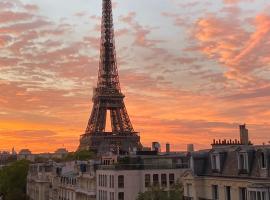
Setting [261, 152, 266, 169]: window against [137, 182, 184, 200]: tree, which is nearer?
[261, 152, 266, 169]: window

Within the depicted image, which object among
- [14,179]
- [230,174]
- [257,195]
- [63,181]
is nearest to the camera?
[257,195]

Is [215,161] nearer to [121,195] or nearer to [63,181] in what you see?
[121,195]

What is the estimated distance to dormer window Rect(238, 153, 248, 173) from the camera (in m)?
46.2

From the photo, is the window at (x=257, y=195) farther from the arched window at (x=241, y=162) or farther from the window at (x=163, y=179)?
the window at (x=163, y=179)

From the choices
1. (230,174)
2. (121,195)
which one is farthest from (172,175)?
(230,174)

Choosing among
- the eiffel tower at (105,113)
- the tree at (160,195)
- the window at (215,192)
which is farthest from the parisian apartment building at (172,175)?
the eiffel tower at (105,113)

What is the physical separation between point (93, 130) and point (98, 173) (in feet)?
339

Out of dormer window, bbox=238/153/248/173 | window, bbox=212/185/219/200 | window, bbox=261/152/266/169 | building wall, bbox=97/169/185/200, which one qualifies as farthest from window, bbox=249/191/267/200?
building wall, bbox=97/169/185/200

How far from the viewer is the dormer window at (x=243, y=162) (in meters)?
46.2

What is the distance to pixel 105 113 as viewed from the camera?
190 metres

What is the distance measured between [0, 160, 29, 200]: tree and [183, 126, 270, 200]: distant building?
9088 centimetres

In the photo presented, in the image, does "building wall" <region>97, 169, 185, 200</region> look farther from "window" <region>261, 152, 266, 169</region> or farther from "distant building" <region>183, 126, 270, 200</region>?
"window" <region>261, 152, 266, 169</region>

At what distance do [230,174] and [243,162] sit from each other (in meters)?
2.56

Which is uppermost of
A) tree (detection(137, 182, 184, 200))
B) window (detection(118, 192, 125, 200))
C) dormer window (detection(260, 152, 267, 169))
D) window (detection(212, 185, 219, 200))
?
dormer window (detection(260, 152, 267, 169))
